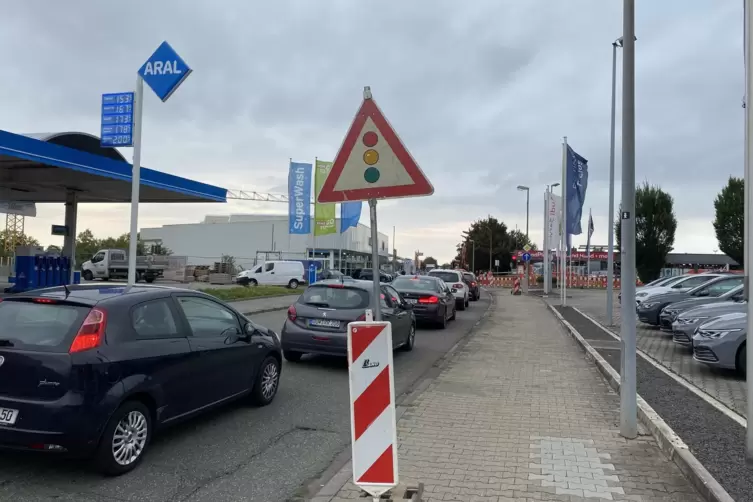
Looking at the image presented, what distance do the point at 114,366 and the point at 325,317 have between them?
17.2ft

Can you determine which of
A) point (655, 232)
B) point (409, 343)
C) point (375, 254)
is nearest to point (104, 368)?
point (375, 254)

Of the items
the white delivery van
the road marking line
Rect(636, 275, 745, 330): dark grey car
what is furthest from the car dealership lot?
the white delivery van

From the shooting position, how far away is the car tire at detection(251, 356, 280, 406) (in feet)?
23.3

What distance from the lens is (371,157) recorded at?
13.8 ft

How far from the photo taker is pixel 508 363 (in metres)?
11.0

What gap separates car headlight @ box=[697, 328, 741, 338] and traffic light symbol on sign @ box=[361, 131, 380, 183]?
7.99 metres

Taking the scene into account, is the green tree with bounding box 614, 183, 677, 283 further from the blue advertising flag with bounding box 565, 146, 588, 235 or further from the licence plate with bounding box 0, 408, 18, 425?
the licence plate with bounding box 0, 408, 18, 425

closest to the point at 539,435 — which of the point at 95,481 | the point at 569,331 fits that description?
the point at 95,481

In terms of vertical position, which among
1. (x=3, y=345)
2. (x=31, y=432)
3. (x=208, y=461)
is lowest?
(x=208, y=461)

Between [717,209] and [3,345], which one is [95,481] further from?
[717,209]

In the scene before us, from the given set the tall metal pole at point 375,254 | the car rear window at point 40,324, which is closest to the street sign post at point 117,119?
the car rear window at point 40,324

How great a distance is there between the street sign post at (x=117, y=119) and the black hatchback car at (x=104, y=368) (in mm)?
8266

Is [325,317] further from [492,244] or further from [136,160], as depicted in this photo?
[492,244]

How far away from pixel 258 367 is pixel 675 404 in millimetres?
5149
